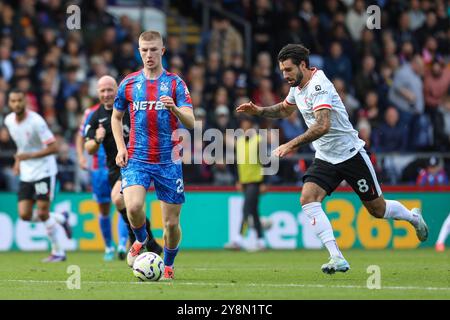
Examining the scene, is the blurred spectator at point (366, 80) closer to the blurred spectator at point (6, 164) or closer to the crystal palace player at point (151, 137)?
the blurred spectator at point (6, 164)

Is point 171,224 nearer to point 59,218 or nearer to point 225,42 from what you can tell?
point 59,218

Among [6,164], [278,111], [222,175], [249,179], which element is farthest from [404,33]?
[278,111]

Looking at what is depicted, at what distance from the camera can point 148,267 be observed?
1147 centimetres

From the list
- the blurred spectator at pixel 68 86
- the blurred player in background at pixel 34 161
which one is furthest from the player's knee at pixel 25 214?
the blurred spectator at pixel 68 86

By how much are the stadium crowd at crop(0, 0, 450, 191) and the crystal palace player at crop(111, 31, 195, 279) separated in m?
9.10

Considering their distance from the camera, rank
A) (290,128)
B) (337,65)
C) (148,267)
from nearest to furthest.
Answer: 1. (148,267)
2. (290,128)
3. (337,65)

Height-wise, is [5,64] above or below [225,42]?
below

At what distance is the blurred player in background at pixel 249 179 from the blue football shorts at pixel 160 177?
28.0 feet

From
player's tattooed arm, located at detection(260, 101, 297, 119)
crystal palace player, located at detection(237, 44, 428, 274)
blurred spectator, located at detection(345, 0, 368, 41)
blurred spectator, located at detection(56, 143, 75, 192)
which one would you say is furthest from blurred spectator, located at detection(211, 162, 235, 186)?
crystal palace player, located at detection(237, 44, 428, 274)

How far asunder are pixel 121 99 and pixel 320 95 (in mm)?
2158

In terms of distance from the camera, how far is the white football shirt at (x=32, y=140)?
16.9 meters

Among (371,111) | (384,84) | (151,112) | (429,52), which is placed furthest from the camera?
(429,52)

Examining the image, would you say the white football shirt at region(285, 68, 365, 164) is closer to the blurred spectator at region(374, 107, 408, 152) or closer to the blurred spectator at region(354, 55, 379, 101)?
the blurred spectator at region(374, 107, 408, 152)
